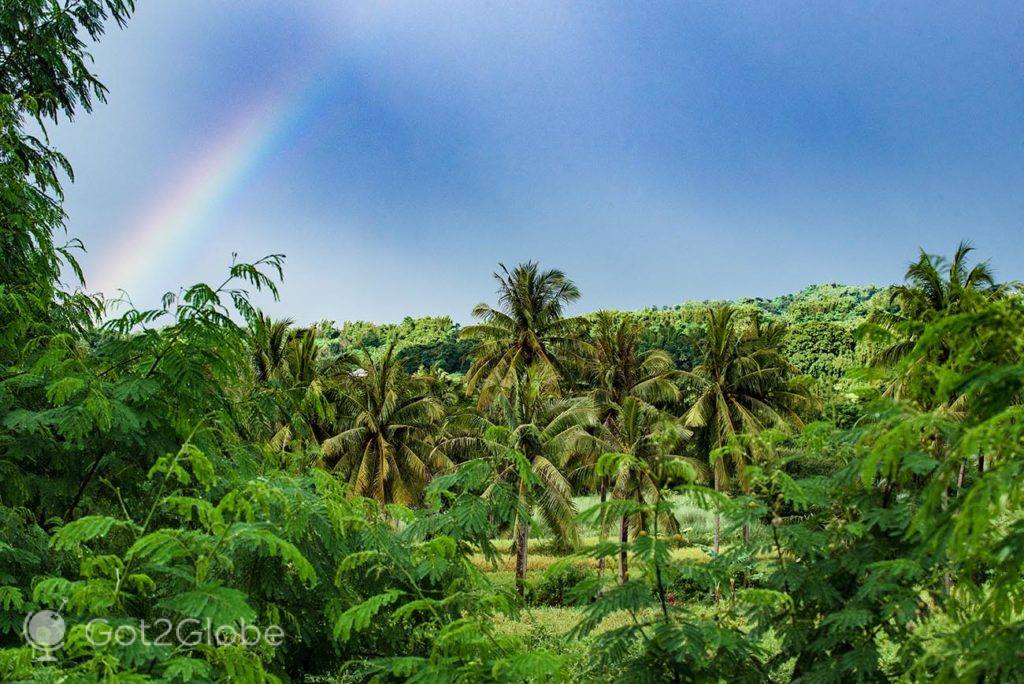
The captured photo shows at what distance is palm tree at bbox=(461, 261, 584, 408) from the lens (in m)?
33.2

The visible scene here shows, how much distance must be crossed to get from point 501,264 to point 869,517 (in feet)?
106

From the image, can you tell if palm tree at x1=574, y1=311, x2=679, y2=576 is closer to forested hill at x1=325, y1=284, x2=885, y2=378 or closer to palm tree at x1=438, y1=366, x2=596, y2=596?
palm tree at x1=438, y1=366, x2=596, y2=596

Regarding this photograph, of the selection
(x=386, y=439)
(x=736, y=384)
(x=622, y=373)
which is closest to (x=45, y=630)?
(x=386, y=439)

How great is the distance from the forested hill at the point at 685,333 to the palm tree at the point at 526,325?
919 cm

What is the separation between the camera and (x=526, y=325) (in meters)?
33.4

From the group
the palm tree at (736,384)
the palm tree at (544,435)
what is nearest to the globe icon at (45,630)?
the palm tree at (544,435)

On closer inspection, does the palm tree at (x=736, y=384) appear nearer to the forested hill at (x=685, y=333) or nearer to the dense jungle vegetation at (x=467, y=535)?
the forested hill at (x=685, y=333)

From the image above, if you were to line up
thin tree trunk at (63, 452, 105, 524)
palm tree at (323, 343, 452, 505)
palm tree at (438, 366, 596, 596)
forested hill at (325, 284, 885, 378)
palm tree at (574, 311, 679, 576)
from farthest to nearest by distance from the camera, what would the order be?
forested hill at (325, 284, 885, 378), palm tree at (574, 311, 679, 576), palm tree at (323, 343, 452, 505), palm tree at (438, 366, 596, 596), thin tree trunk at (63, 452, 105, 524)

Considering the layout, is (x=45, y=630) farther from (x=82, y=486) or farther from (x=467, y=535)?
(x=467, y=535)

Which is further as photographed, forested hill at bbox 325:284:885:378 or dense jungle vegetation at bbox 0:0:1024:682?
forested hill at bbox 325:284:885:378

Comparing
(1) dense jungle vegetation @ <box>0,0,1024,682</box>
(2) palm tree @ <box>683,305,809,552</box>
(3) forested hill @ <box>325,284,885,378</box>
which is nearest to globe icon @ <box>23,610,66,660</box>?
(1) dense jungle vegetation @ <box>0,0,1024,682</box>

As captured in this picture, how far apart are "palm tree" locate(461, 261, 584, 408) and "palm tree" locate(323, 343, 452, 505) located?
3.09m

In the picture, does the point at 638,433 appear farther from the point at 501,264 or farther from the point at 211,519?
the point at 211,519

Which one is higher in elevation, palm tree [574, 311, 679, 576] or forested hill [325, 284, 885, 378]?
forested hill [325, 284, 885, 378]
